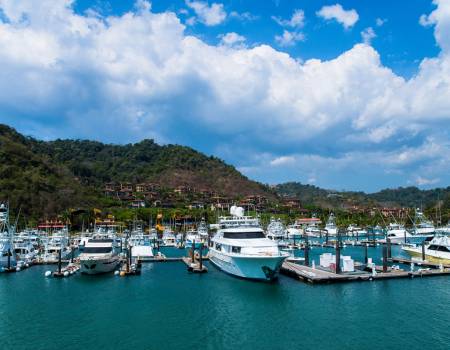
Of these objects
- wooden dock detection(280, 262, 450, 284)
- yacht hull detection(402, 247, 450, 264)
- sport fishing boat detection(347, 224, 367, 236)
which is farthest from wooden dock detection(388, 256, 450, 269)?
sport fishing boat detection(347, 224, 367, 236)

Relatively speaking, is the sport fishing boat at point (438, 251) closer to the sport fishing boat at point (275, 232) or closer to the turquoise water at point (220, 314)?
the turquoise water at point (220, 314)

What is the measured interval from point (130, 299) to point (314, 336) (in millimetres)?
20675

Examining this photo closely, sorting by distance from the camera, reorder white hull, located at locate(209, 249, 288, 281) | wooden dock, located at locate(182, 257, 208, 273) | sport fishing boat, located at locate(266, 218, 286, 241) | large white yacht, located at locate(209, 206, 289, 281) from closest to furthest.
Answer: white hull, located at locate(209, 249, 288, 281)
large white yacht, located at locate(209, 206, 289, 281)
wooden dock, located at locate(182, 257, 208, 273)
sport fishing boat, located at locate(266, 218, 286, 241)

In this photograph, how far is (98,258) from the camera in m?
57.9

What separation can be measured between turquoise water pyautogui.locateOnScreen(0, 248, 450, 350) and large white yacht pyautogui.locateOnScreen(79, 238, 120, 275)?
2.61 meters

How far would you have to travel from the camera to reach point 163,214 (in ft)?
494

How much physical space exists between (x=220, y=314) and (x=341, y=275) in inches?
764

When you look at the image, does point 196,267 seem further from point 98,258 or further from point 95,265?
point 95,265

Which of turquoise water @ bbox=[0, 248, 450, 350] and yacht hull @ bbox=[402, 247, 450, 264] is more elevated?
yacht hull @ bbox=[402, 247, 450, 264]

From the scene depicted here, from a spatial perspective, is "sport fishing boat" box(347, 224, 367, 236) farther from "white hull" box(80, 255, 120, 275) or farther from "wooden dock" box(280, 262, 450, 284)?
"white hull" box(80, 255, 120, 275)

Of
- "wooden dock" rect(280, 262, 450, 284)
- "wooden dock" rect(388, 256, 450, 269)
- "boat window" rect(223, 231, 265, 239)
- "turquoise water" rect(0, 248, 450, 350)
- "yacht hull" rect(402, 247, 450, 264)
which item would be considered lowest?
"turquoise water" rect(0, 248, 450, 350)

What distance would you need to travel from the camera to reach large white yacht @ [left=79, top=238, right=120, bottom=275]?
190 feet

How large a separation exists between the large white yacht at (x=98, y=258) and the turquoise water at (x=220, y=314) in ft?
8.55

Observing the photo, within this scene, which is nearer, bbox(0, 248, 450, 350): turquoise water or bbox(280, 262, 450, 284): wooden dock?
bbox(0, 248, 450, 350): turquoise water
